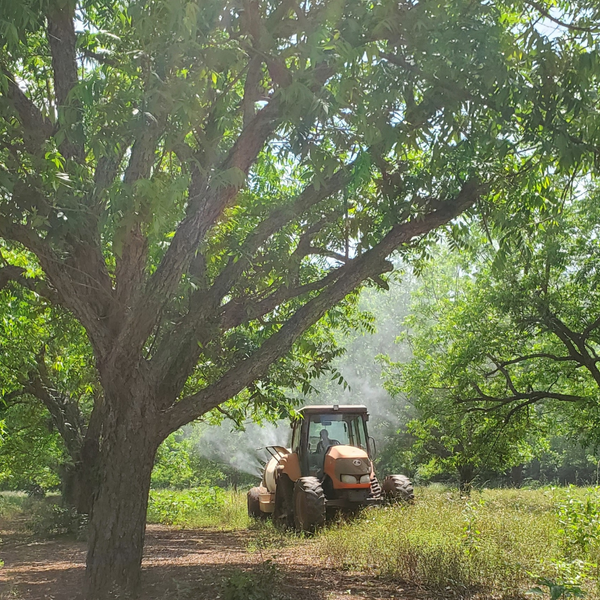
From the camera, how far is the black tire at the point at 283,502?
39.5ft

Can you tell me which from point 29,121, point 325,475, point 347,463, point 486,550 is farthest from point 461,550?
point 29,121

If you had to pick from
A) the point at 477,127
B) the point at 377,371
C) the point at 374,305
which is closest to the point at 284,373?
the point at 477,127

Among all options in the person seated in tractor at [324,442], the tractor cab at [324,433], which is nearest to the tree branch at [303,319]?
the tractor cab at [324,433]

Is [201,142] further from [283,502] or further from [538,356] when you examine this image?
[538,356]

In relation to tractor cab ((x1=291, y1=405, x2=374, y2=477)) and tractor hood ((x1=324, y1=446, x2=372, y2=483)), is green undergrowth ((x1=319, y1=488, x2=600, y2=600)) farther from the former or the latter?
tractor cab ((x1=291, y1=405, x2=374, y2=477))

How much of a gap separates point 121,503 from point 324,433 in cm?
743

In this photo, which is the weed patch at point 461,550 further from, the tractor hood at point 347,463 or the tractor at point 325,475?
the tractor hood at point 347,463

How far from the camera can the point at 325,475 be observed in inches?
468

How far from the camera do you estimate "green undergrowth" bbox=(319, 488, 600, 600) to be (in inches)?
222

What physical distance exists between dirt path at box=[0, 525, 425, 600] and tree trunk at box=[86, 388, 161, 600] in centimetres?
35

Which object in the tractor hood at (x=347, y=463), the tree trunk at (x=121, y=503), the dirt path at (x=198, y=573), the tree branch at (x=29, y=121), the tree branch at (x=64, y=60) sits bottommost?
the dirt path at (x=198, y=573)

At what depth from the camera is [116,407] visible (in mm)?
5996

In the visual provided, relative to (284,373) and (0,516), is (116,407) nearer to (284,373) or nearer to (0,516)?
(284,373)

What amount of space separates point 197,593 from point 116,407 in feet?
6.44
